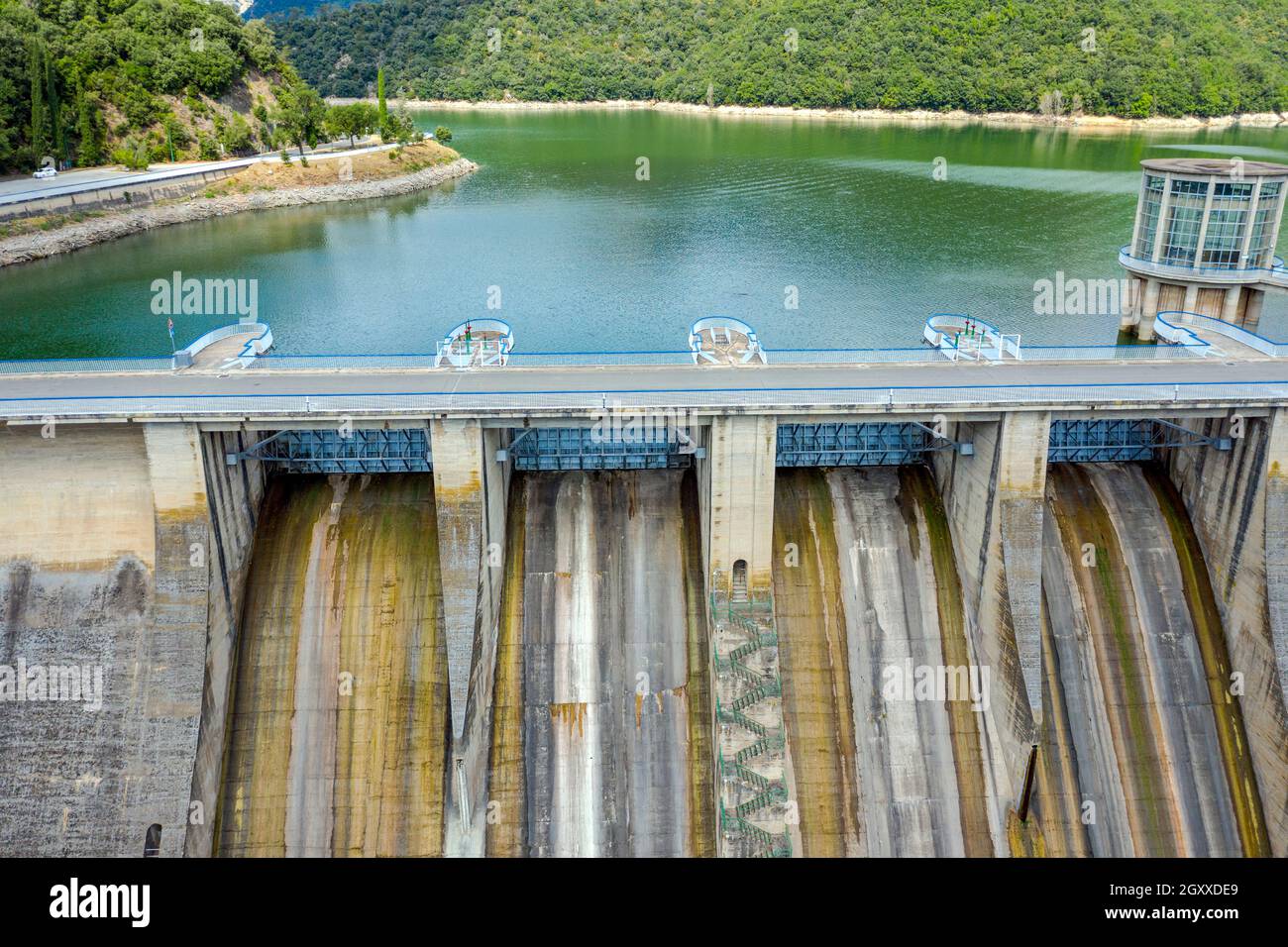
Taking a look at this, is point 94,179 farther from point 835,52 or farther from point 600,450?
point 835,52

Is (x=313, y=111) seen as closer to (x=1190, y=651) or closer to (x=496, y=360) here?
(x=496, y=360)

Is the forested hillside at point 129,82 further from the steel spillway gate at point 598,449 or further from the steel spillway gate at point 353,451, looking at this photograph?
the steel spillway gate at point 598,449

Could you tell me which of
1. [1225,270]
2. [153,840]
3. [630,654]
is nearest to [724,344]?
[630,654]

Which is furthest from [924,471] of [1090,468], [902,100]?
[902,100]

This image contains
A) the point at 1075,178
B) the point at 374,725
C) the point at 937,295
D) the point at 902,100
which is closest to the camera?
the point at 374,725

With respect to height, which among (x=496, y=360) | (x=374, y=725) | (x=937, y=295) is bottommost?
(x=374, y=725)
